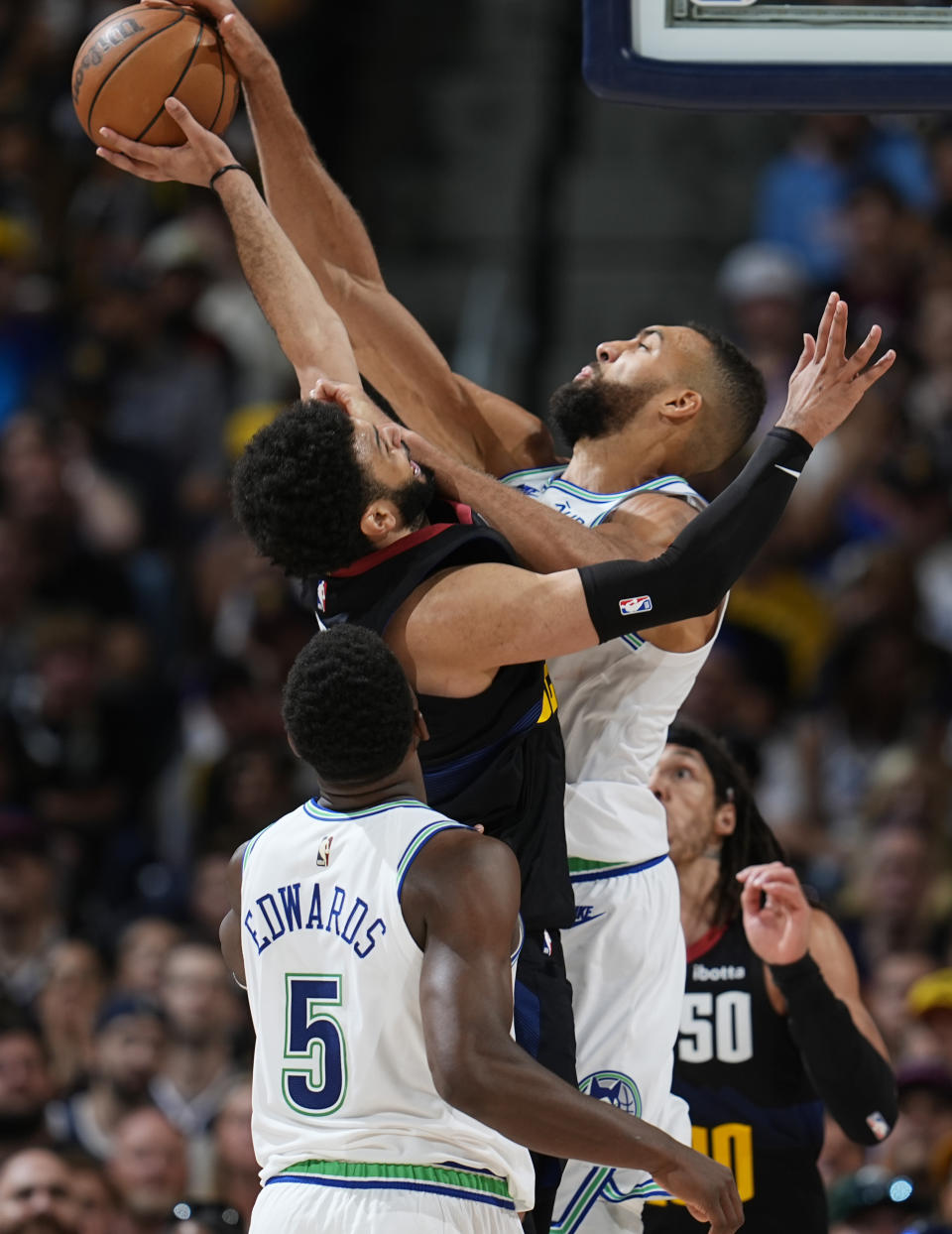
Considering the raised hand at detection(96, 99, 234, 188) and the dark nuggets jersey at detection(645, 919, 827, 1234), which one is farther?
the dark nuggets jersey at detection(645, 919, 827, 1234)

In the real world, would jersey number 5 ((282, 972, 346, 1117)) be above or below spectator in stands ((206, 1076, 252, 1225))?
above

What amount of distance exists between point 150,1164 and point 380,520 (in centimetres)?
343

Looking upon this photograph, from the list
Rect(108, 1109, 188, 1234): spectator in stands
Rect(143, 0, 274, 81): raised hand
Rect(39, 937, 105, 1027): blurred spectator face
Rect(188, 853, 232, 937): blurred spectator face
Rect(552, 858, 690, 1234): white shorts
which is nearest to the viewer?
Rect(552, 858, 690, 1234): white shorts

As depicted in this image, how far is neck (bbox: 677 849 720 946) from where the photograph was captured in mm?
5594

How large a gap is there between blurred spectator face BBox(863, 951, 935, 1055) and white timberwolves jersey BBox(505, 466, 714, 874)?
2.79 metres

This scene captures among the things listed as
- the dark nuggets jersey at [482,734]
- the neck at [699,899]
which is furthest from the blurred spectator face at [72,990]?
the dark nuggets jersey at [482,734]

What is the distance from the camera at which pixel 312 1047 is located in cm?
370

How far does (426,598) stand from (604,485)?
956mm

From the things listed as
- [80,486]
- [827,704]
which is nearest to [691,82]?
[827,704]

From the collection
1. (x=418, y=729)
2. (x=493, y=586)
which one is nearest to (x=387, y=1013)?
(x=418, y=729)

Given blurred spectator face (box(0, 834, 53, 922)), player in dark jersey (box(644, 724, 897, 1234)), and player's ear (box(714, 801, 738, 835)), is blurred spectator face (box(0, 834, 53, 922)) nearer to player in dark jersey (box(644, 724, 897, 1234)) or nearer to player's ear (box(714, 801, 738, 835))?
player in dark jersey (box(644, 724, 897, 1234))

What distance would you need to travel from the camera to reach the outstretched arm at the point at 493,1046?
3479 mm

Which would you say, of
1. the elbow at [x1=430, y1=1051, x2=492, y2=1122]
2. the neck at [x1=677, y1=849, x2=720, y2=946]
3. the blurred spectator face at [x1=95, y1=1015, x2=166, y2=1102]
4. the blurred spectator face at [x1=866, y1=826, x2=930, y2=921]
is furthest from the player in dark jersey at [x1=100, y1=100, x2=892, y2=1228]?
the blurred spectator face at [x1=866, y1=826, x2=930, y2=921]

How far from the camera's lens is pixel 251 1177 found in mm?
6641
